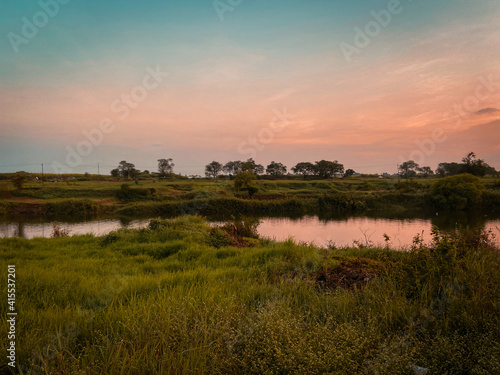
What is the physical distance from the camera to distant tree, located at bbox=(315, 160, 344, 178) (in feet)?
243

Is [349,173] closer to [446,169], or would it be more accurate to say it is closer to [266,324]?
[446,169]

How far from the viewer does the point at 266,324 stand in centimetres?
262

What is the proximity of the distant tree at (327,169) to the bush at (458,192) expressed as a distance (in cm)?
3676

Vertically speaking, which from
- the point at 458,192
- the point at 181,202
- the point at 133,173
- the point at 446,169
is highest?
the point at 446,169

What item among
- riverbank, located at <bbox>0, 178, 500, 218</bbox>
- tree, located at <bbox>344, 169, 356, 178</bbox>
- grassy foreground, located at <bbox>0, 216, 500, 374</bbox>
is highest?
tree, located at <bbox>344, 169, 356, 178</bbox>

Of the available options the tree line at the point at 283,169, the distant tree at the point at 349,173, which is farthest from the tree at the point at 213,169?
the distant tree at the point at 349,173

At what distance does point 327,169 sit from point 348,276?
71.8 m

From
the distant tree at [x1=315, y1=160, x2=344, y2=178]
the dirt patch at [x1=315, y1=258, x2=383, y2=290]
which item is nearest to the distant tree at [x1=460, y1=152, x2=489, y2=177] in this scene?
the distant tree at [x1=315, y1=160, x2=344, y2=178]

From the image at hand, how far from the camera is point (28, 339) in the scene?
254 centimetres

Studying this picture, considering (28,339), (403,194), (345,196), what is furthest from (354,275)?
(403,194)

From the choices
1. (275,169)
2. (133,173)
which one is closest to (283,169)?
(275,169)

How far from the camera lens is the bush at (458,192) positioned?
33656mm

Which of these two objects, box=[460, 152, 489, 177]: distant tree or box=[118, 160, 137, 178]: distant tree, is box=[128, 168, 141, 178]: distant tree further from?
box=[460, 152, 489, 177]: distant tree

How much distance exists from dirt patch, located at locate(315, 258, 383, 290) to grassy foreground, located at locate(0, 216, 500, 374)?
37 millimetres
